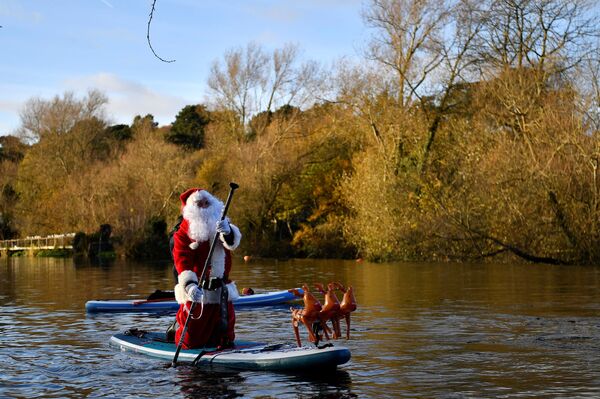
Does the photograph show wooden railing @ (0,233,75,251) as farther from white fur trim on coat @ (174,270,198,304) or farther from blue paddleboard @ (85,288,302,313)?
white fur trim on coat @ (174,270,198,304)

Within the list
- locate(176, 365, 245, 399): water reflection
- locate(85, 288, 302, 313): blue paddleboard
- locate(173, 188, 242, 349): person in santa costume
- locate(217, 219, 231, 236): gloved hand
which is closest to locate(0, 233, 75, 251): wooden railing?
locate(85, 288, 302, 313): blue paddleboard

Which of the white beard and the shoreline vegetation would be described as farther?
the shoreline vegetation

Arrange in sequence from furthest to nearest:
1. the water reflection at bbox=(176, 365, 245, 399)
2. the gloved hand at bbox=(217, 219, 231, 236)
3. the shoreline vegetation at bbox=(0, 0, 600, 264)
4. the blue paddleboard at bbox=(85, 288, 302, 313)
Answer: the shoreline vegetation at bbox=(0, 0, 600, 264) < the blue paddleboard at bbox=(85, 288, 302, 313) < the gloved hand at bbox=(217, 219, 231, 236) < the water reflection at bbox=(176, 365, 245, 399)

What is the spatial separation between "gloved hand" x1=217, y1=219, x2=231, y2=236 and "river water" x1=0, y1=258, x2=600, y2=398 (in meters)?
1.65

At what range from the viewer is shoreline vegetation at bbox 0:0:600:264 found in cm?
2941

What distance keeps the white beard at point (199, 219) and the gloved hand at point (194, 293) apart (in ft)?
1.98

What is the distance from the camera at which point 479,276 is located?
25.6 metres

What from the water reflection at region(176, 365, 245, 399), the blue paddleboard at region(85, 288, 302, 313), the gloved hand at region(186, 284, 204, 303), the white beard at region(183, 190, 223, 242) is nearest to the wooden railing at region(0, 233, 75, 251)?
the blue paddleboard at region(85, 288, 302, 313)

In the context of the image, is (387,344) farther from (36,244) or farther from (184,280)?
(36,244)

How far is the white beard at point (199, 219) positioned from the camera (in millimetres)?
10508

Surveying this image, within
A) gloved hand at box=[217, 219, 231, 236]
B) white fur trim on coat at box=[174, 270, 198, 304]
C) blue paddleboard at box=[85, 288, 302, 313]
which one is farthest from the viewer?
blue paddleboard at box=[85, 288, 302, 313]

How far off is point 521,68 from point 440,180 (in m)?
5.70

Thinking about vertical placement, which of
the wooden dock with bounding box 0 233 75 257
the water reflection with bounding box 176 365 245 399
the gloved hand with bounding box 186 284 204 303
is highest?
the wooden dock with bounding box 0 233 75 257

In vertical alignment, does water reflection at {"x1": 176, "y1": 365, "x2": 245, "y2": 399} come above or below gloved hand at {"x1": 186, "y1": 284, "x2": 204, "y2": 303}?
below
